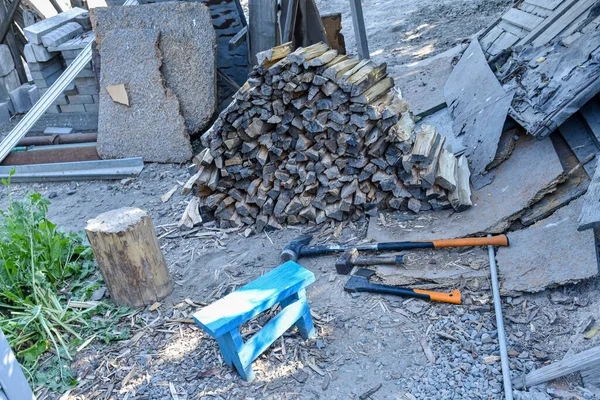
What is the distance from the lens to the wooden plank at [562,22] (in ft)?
17.1

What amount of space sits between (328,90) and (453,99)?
208 cm

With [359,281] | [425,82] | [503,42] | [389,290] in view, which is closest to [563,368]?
[389,290]

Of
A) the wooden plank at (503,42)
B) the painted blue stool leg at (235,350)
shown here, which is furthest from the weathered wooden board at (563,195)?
the painted blue stool leg at (235,350)

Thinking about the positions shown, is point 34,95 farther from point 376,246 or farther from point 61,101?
point 376,246

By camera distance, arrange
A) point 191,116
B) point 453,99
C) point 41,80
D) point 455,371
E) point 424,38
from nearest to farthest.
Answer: point 455,371 < point 453,99 < point 191,116 < point 41,80 < point 424,38

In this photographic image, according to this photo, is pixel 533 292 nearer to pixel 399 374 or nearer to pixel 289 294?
pixel 399 374

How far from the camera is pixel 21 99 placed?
29.2ft

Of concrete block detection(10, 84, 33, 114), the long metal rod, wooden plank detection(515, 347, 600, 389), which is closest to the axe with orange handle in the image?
the long metal rod

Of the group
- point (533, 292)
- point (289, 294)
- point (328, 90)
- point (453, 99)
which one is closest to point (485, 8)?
point (453, 99)

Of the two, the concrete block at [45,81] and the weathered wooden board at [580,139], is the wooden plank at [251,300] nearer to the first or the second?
the weathered wooden board at [580,139]

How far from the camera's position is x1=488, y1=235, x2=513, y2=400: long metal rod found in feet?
9.71

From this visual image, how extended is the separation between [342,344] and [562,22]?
12.7 feet

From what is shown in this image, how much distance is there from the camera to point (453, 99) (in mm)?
5902

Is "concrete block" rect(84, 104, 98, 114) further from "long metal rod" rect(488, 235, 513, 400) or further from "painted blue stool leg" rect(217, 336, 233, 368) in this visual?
"long metal rod" rect(488, 235, 513, 400)
